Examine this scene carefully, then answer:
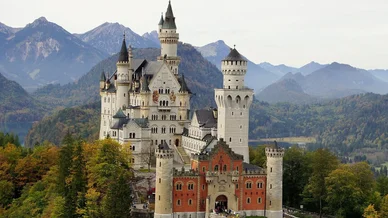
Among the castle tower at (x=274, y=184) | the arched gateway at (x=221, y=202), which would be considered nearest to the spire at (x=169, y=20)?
the castle tower at (x=274, y=184)

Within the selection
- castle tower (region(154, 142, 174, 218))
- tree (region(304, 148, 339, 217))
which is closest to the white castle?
castle tower (region(154, 142, 174, 218))

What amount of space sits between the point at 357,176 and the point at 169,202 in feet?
104

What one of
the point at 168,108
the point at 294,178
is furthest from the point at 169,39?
the point at 294,178

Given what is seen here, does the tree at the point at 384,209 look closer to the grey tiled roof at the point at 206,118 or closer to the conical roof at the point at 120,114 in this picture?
the grey tiled roof at the point at 206,118

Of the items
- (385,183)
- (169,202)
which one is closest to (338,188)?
(385,183)

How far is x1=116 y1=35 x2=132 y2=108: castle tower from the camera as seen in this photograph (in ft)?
380

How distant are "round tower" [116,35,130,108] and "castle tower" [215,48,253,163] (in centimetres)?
2534

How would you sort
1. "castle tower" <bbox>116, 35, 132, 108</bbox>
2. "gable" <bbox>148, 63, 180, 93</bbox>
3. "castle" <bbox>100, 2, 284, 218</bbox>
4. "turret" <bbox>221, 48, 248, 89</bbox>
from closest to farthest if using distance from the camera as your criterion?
1. "castle" <bbox>100, 2, 284, 218</bbox>
2. "turret" <bbox>221, 48, 248, 89</bbox>
3. "gable" <bbox>148, 63, 180, 93</bbox>
4. "castle tower" <bbox>116, 35, 132, 108</bbox>

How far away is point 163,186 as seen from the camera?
82875 mm

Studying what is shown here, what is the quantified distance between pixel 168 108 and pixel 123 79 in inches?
430

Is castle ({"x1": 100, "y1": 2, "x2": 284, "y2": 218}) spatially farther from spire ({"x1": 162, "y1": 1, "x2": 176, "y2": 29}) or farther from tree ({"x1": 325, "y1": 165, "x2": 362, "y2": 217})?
tree ({"x1": 325, "y1": 165, "x2": 362, "y2": 217})

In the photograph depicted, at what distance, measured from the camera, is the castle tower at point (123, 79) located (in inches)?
4555

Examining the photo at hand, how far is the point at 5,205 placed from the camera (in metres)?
102

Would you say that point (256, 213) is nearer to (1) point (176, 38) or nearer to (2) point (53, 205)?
(2) point (53, 205)
